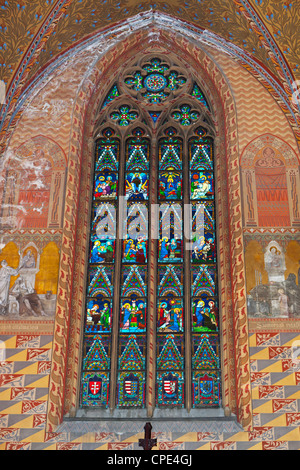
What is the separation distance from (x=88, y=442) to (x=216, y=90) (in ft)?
19.7

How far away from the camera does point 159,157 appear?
36.3ft

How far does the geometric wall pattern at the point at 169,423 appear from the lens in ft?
28.4

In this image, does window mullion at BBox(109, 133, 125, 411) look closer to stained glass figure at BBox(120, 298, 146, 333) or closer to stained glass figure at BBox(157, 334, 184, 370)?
stained glass figure at BBox(120, 298, 146, 333)

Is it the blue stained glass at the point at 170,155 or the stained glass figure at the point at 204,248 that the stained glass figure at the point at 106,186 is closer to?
the blue stained glass at the point at 170,155

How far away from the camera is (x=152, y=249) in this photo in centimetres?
1017

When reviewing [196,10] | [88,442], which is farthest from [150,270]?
[196,10]

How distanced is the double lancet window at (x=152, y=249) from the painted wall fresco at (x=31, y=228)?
2.03 feet

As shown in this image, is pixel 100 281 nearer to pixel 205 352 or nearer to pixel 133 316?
pixel 133 316

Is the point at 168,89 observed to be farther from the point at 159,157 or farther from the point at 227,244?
the point at 227,244

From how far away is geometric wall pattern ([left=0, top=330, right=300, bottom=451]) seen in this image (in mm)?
8656

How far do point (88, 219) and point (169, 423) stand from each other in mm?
3358

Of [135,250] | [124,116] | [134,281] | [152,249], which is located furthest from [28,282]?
[124,116]

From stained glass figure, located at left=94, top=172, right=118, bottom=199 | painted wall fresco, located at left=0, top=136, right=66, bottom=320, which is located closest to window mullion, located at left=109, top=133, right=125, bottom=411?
stained glass figure, located at left=94, top=172, right=118, bottom=199

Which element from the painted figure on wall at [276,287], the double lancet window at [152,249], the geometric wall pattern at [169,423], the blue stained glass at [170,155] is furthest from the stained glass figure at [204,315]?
the blue stained glass at [170,155]
